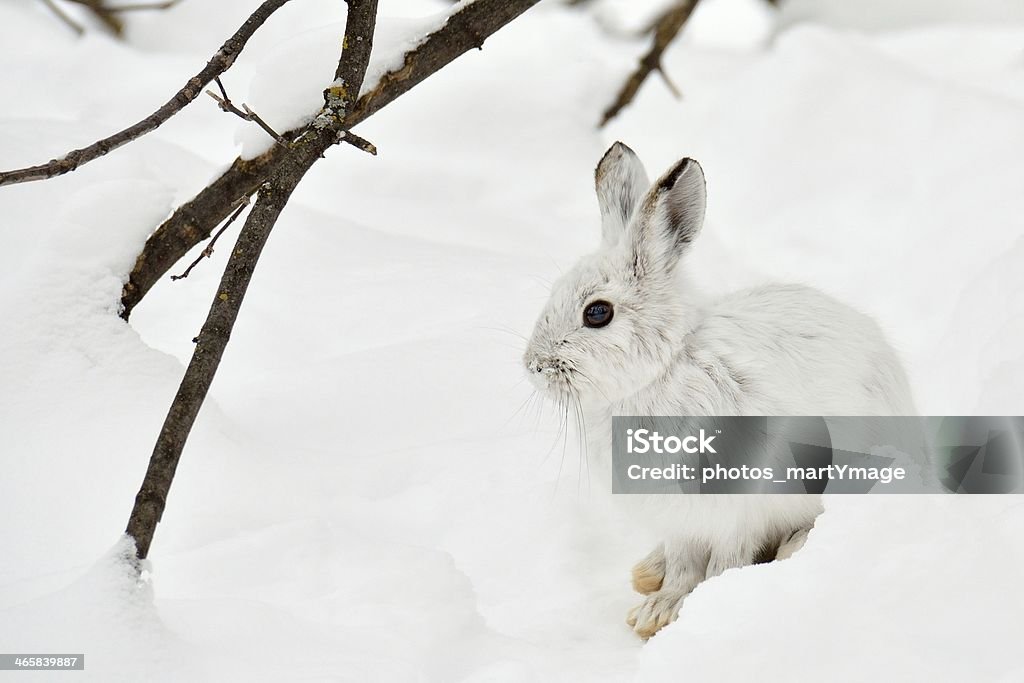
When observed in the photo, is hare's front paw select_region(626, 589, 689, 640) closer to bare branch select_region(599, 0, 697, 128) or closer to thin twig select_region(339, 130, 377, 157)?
thin twig select_region(339, 130, 377, 157)

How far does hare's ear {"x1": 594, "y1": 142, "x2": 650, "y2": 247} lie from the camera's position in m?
2.12

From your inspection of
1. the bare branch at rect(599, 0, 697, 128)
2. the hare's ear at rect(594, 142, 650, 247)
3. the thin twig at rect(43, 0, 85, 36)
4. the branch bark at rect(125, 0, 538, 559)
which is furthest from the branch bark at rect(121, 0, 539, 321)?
the thin twig at rect(43, 0, 85, 36)

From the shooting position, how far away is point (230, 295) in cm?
165

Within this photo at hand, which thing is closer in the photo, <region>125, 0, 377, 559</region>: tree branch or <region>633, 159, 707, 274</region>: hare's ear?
<region>125, 0, 377, 559</region>: tree branch

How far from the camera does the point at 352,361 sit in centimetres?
259

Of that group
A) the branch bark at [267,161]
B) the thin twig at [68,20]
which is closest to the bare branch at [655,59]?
the branch bark at [267,161]

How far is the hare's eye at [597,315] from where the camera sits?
1.90 metres

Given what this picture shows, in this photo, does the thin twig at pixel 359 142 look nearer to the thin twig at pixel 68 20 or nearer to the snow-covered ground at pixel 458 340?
the snow-covered ground at pixel 458 340

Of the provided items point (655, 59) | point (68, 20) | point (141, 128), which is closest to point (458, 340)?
point (141, 128)

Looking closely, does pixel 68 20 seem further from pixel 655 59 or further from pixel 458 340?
pixel 458 340

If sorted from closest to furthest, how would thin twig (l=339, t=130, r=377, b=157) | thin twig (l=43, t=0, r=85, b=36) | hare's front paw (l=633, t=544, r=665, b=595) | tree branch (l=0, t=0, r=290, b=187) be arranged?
1. tree branch (l=0, t=0, r=290, b=187)
2. thin twig (l=339, t=130, r=377, b=157)
3. hare's front paw (l=633, t=544, r=665, b=595)
4. thin twig (l=43, t=0, r=85, b=36)

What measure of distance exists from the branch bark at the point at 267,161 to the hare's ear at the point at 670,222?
62 cm

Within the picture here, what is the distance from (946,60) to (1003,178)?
1.17 m

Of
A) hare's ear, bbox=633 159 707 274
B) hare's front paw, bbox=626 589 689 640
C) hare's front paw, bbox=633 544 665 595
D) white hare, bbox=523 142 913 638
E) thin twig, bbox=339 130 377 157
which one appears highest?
thin twig, bbox=339 130 377 157
